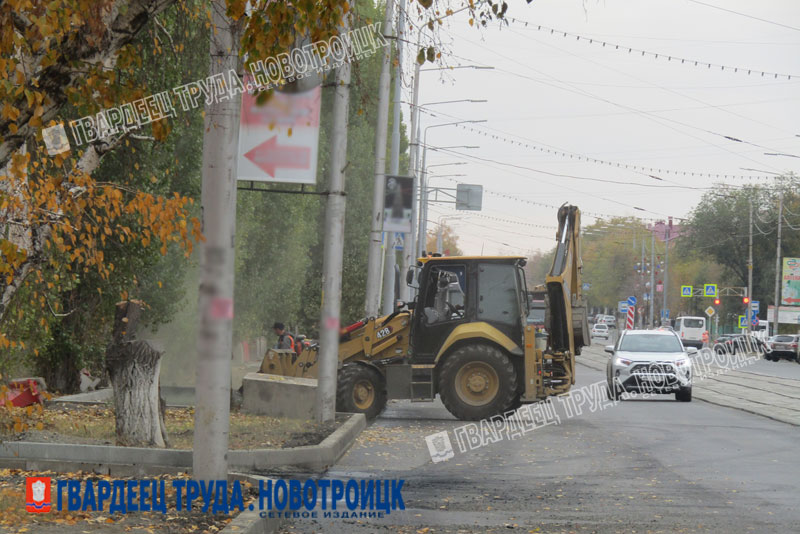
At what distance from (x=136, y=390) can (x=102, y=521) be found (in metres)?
3.90

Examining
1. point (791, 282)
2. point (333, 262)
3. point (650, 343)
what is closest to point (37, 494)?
point (333, 262)

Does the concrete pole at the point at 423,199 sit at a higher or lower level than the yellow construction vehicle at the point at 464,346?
higher

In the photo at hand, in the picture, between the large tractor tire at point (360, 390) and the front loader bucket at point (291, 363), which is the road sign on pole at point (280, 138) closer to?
the large tractor tire at point (360, 390)

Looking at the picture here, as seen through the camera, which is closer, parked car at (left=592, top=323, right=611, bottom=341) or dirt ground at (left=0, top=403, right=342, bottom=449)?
dirt ground at (left=0, top=403, right=342, bottom=449)

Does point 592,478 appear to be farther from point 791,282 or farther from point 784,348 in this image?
point 791,282

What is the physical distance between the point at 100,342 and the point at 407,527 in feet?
53.6

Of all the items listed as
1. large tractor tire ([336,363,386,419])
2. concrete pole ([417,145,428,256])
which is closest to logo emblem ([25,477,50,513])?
large tractor tire ([336,363,386,419])

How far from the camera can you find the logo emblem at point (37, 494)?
28.6 feet

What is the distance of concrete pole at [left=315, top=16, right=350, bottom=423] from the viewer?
16781 mm

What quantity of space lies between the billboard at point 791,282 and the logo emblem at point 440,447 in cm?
6984

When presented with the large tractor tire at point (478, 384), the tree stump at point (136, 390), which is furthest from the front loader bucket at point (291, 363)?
the tree stump at point (136, 390)

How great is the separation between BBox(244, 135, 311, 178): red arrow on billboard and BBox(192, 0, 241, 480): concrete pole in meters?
2.71

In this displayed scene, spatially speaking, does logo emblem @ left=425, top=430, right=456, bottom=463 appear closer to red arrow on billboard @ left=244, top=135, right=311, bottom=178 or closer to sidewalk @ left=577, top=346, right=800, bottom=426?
red arrow on billboard @ left=244, top=135, right=311, bottom=178

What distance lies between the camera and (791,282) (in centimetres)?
8331
